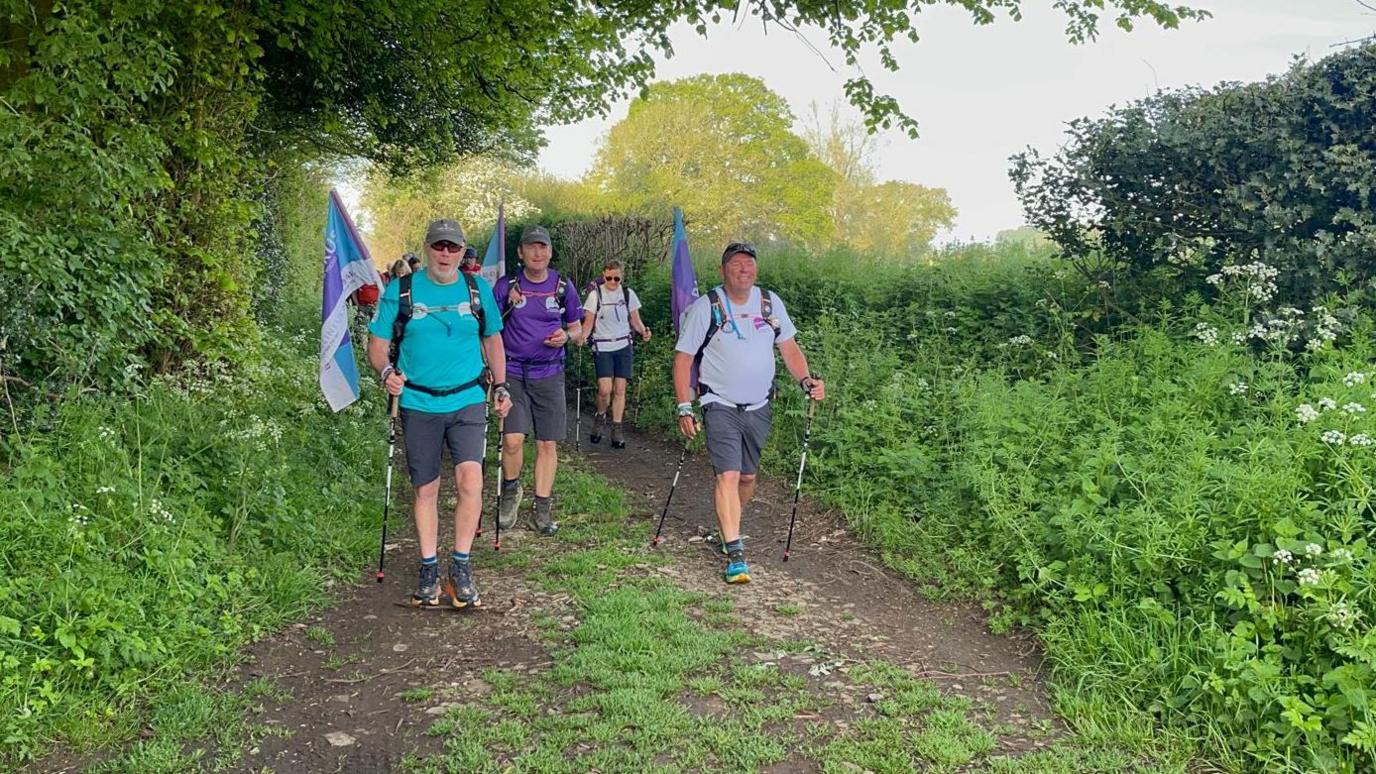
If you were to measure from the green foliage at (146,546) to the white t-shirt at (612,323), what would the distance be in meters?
3.73

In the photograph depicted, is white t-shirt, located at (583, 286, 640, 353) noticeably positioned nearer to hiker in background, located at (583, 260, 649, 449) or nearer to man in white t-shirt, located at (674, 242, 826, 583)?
hiker in background, located at (583, 260, 649, 449)

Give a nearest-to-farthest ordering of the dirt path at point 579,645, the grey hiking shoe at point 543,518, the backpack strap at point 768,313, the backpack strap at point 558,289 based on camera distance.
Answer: the dirt path at point 579,645
the backpack strap at point 768,313
the grey hiking shoe at point 543,518
the backpack strap at point 558,289

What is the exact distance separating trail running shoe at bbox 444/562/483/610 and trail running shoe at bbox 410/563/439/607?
3.2 inches

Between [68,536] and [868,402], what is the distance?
5664mm

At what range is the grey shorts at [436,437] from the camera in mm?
5078

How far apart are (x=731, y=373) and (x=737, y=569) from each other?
1219mm

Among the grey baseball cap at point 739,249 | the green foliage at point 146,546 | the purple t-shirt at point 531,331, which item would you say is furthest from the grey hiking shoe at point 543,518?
the grey baseball cap at point 739,249

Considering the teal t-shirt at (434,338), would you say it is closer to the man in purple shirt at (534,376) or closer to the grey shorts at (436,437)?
the grey shorts at (436,437)

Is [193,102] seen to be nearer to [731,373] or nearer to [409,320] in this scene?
[409,320]

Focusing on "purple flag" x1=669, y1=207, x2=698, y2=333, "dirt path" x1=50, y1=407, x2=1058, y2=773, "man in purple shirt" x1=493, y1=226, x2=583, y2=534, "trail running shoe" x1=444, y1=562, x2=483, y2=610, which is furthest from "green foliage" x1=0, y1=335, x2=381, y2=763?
"purple flag" x1=669, y1=207, x2=698, y2=333

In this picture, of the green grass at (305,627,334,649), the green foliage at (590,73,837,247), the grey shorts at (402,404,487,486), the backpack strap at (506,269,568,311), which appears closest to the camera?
the green grass at (305,627,334,649)

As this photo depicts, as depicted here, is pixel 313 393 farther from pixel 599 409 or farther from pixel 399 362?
pixel 399 362

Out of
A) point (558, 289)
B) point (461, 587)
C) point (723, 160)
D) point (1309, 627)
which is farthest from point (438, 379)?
point (723, 160)

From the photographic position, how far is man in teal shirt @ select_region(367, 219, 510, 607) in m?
5.00
